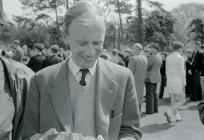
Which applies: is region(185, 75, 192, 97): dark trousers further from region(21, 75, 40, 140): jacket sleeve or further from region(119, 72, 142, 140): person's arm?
region(21, 75, 40, 140): jacket sleeve

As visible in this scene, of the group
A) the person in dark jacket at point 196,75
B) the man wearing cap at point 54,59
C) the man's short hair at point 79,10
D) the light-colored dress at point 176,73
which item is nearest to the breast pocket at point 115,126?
the man's short hair at point 79,10

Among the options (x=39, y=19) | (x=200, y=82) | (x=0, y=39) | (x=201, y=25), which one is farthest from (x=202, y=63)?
(x=39, y=19)

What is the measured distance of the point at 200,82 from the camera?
1241 centimetres

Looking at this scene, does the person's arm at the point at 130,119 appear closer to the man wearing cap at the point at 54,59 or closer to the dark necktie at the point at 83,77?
the dark necktie at the point at 83,77

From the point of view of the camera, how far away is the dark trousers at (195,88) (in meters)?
12.3

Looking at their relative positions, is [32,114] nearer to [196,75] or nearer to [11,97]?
[11,97]

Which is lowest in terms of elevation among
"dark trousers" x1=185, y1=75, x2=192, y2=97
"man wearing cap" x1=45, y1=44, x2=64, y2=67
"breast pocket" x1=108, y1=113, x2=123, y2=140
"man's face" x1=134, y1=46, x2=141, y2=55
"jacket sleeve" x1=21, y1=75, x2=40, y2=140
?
"dark trousers" x1=185, y1=75, x2=192, y2=97

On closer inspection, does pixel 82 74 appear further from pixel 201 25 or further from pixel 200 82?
pixel 201 25

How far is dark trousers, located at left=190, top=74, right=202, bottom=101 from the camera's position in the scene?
40.2ft

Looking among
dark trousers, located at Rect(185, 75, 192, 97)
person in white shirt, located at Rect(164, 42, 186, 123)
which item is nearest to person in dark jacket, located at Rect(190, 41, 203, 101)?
dark trousers, located at Rect(185, 75, 192, 97)

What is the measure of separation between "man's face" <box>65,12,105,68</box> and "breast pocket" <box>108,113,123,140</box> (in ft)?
1.01

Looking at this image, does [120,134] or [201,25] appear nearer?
[120,134]

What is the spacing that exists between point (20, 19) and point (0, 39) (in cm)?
4816

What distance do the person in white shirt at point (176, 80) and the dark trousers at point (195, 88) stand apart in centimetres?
328
